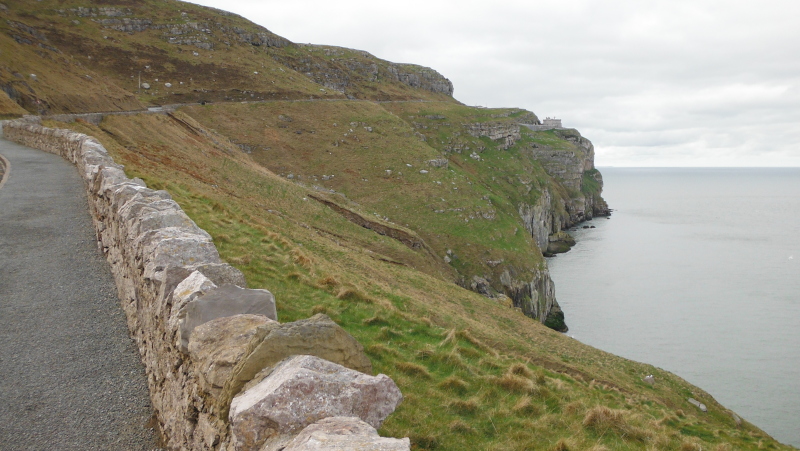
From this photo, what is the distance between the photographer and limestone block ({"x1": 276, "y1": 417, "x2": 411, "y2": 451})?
3.84 metres

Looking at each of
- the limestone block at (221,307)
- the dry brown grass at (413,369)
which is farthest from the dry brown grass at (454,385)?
the limestone block at (221,307)

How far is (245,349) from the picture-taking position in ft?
19.0

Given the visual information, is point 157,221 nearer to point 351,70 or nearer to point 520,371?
point 520,371

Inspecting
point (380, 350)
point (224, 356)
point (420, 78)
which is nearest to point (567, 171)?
point (420, 78)

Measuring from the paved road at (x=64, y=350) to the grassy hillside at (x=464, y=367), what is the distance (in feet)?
12.2

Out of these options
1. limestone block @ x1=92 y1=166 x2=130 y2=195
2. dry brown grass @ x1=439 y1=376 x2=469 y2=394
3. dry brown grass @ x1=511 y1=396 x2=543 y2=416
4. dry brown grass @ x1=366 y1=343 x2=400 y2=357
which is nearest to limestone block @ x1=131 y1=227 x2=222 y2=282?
dry brown grass @ x1=366 y1=343 x2=400 y2=357

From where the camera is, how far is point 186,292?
7496 mm

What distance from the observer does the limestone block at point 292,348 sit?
17.4 feet

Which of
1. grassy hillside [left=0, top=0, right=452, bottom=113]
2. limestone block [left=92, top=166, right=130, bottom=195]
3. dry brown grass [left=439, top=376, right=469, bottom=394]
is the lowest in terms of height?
dry brown grass [left=439, top=376, right=469, bottom=394]

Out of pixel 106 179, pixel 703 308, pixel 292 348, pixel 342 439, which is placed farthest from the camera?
A: pixel 703 308

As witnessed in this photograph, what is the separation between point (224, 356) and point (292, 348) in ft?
3.12

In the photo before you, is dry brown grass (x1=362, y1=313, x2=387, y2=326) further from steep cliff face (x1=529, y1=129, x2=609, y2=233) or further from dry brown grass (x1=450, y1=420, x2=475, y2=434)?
steep cliff face (x1=529, y1=129, x2=609, y2=233)

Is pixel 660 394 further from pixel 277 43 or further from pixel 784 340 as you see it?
pixel 277 43

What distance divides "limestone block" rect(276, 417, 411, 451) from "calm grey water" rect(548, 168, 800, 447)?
1819 inches
